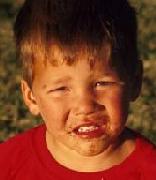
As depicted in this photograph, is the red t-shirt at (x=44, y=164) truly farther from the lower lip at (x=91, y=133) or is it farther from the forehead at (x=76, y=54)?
the forehead at (x=76, y=54)

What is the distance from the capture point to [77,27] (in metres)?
2.55

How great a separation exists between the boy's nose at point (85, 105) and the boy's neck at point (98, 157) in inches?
10.5

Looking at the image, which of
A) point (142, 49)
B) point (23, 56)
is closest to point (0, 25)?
point (142, 49)

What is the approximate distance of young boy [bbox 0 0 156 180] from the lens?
2475 millimetres

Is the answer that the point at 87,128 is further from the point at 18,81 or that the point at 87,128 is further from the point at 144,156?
the point at 18,81

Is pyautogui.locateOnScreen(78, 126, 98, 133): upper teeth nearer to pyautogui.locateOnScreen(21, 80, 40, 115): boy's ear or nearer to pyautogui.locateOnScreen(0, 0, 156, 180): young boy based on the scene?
pyautogui.locateOnScreen(0, 0, 156, 180): young boy

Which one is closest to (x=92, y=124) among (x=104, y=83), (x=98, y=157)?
(x=104, y=83)

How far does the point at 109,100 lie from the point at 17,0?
10.5 ft

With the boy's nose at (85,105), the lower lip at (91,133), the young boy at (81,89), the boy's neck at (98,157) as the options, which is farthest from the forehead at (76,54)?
the boy's neck at (98,157)

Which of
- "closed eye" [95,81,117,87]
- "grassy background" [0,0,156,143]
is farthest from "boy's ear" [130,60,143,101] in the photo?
"grassy background" [0,0,156,143]

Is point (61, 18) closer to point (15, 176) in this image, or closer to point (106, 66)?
point (106, 66)

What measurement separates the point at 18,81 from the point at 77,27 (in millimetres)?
A: 2373

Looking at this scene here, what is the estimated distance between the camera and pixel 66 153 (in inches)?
108

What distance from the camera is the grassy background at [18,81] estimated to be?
4594 millimetres
